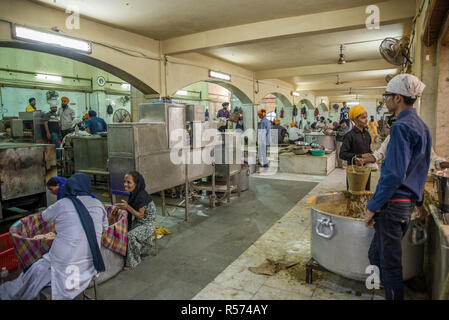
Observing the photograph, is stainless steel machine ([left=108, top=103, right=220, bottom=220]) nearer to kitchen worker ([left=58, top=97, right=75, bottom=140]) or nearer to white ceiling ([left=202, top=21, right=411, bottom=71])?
white ceiling ([left=202, top=21, right=411, bottom=71])

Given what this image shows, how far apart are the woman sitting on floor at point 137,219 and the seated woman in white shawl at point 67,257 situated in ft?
2.82

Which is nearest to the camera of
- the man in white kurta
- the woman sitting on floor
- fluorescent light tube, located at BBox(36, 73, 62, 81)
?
the man in white kurta

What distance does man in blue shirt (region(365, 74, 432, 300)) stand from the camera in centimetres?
209

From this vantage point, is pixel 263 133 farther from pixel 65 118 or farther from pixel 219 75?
pixel 65 118

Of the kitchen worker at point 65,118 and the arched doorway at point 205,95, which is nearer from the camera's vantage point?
the kitchen worker at point 65,118

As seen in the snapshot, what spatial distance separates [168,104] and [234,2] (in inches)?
96.8

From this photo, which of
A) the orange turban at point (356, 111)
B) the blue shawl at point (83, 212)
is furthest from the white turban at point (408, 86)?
the blue shawl at point (83, 212)

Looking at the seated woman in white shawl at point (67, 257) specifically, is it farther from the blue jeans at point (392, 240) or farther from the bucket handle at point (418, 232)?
the bucket handle at point (418, 232)

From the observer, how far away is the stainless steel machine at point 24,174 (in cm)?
461

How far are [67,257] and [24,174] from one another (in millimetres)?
3063

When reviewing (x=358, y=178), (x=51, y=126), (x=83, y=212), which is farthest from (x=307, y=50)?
(x=83, y=212)

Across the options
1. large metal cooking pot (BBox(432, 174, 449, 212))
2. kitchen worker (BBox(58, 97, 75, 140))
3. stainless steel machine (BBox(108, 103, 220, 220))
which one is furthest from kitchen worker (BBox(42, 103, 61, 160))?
large metal cooking pot (BBox(432, 174, 449, 212))

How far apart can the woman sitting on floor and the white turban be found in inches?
116

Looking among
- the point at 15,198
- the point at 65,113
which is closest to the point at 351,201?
the point at 15,198
